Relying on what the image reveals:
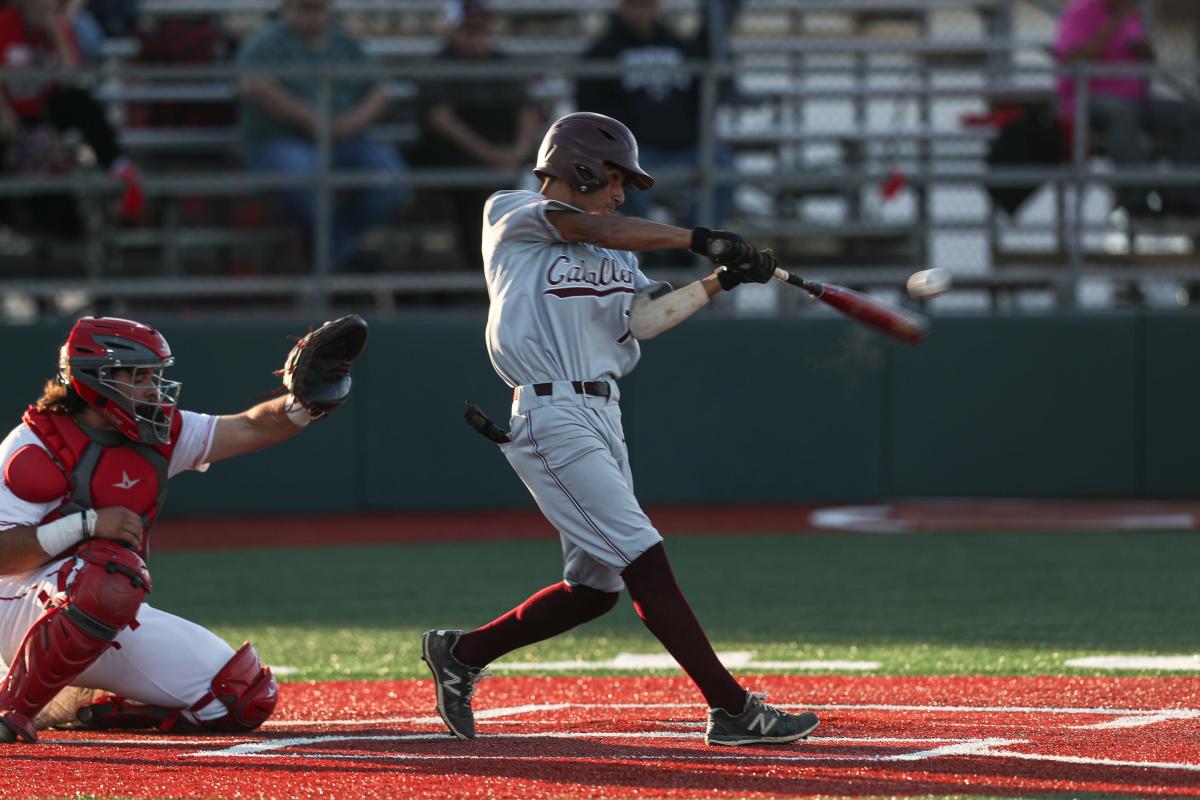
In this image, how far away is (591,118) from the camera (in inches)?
209

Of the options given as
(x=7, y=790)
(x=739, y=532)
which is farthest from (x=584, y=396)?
(x=739, y=532)

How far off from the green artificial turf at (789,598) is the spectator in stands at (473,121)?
8.60 ft

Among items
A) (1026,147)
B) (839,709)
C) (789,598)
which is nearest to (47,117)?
(789,598)

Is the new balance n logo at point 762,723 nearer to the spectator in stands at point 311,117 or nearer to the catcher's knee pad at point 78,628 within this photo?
the catcher's knee pad at point 78,628

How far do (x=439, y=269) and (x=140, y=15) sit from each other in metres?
3.49

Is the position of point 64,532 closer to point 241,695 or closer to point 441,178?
point 241,695

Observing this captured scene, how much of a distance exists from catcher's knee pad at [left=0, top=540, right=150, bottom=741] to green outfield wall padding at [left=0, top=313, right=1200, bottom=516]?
6.79 metres

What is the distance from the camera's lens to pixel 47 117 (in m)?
11.9

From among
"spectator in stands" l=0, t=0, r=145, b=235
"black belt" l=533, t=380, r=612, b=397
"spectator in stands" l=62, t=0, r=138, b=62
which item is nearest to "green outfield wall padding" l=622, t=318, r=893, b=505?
"spectator in stands" l=0, t=0, r=145, b=235

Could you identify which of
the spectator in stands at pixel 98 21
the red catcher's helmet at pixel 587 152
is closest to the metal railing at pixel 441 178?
the spectator in stands at pixel 98 21

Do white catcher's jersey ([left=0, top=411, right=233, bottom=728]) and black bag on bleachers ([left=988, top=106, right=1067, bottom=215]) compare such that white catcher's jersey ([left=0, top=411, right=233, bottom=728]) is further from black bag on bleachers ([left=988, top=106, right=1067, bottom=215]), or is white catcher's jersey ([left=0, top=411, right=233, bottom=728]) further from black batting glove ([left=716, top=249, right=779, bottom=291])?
black bag on bleachers ([left=988, top=106, right=1067, bottom=215])

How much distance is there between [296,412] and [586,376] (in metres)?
1.01

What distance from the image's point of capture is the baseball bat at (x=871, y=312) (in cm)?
515

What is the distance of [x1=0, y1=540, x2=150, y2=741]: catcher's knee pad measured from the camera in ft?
16.8
